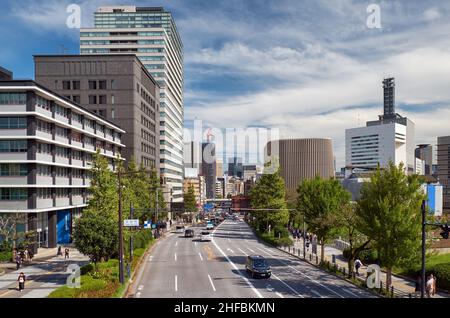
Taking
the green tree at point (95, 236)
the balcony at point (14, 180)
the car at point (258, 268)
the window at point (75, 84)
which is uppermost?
the window at point (75, 84)

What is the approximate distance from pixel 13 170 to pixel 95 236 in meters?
22.4

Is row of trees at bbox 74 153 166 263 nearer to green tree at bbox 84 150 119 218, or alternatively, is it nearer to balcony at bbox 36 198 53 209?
green tree at bbox 84 150 119 218

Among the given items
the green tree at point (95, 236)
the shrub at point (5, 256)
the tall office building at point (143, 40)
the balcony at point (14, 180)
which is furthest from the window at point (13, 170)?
the tall office building at point (143, 40)

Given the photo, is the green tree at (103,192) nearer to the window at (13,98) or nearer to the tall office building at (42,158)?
the tall office building at (42,158)

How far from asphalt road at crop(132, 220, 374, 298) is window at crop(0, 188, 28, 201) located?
16.8m

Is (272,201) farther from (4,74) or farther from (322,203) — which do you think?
(4,74)

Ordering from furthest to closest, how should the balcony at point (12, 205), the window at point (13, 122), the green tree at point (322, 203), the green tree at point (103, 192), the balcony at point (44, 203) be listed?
the balcony at point (44, 203) < the window at point (13, 122) < the balcony at point (12, 205) < the green tree at point (322, 203) < the green tree at point (103, 192)

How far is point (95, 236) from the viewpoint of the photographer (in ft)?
101

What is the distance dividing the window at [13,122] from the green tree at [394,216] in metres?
39.6

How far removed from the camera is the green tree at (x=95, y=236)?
30.9 metres

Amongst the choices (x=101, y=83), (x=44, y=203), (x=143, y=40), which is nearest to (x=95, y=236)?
(x=44, y=203)

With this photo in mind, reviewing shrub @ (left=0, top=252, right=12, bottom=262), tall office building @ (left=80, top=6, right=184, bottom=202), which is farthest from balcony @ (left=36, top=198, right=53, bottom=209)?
tall office building @ (left=80, top=6, right=184, bottom=202)

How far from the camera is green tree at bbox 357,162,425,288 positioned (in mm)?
26453

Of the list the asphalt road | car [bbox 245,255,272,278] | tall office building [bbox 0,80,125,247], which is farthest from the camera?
tall office building [bbox 0,80,125,247]
